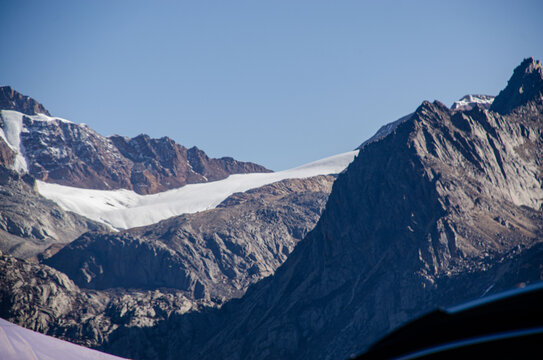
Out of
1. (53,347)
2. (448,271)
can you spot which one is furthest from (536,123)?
(53,347)

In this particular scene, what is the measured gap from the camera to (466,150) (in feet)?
555

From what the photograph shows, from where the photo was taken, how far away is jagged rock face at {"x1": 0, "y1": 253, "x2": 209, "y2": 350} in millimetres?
165250

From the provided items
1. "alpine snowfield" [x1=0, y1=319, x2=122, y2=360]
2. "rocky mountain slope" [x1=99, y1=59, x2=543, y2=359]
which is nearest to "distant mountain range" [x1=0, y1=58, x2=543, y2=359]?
"rocky mountain slope" [x1=99, y1=59, x2=543, y2=359]

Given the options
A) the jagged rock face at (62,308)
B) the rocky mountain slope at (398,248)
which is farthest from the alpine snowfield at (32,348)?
the jagged rock face at (62,308)

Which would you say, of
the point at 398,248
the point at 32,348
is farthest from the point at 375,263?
the point at 32,348

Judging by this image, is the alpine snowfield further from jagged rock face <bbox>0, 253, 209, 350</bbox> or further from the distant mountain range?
jagged rock face <bbox>0, 253, 209, 350</bbox>

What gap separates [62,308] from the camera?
18125 cm

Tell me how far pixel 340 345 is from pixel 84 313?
82.7m

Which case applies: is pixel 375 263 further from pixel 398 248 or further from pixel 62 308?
pixel 62 308

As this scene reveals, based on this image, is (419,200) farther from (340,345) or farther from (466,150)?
(340,345)

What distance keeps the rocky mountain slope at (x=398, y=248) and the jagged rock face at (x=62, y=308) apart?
16.9 ft

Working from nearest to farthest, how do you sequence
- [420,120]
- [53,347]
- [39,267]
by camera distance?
[53,347] → [420,120] → [39,267]

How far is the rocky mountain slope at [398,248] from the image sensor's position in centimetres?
13175

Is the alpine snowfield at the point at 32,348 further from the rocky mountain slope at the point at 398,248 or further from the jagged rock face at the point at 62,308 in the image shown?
the jagged rock face at the point at 62,308
